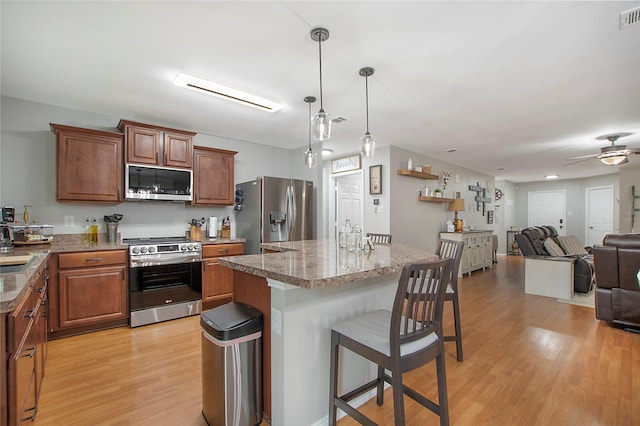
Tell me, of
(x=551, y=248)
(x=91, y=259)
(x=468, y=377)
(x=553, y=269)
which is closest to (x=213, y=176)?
(x=91, y=259)

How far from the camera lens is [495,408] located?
1.82m

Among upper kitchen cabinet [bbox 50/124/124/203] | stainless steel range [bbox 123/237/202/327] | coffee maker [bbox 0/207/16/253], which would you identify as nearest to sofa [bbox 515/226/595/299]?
stainless steel range [bbox 123/237/202/327]

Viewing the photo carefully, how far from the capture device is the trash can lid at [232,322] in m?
1.50

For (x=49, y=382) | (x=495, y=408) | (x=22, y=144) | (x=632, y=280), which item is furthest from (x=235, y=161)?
(x=632, y=280)

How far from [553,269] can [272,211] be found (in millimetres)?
4185

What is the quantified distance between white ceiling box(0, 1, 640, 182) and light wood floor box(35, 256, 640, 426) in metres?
2.38

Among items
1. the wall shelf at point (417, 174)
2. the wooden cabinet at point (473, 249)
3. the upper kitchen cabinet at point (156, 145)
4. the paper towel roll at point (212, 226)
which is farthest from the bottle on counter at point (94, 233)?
the wooden cabinet at point (473, 249)

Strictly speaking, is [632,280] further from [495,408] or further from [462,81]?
[462,81]

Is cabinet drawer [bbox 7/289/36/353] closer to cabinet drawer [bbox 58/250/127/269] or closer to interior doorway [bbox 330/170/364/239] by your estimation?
cabinet drawer [bbox 58/250/127/269]

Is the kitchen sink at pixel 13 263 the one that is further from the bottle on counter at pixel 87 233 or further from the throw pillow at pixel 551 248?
the throw pillow at pixel 551 248

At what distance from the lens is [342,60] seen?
7.50 feet

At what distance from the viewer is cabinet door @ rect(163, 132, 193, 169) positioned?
358 cm

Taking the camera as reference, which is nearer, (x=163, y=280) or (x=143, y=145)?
(x=163, y=280)

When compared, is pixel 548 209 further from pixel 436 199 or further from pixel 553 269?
pixel 553 269
